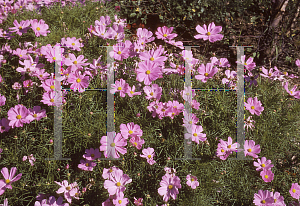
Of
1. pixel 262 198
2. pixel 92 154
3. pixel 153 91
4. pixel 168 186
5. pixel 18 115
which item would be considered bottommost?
pixel 262 198

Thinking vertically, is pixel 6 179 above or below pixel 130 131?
below

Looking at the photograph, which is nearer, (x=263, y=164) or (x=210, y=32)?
(x=263, y=164)

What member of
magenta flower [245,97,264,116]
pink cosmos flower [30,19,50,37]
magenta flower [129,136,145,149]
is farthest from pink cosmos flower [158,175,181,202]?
pink cosmos flower [30,19,50,37]

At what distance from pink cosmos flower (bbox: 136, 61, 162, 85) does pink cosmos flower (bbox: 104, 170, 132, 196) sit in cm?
65

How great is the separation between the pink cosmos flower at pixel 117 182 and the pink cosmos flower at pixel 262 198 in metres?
0.87

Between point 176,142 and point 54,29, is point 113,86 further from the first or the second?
point 54,29

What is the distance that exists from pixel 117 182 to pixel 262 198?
99 cm

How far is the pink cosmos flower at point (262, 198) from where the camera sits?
67.1 inches

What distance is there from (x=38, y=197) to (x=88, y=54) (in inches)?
52.7

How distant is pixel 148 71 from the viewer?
1822 mm

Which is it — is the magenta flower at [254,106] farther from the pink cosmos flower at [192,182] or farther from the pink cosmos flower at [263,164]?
the pink cosmos flower at [192,182]

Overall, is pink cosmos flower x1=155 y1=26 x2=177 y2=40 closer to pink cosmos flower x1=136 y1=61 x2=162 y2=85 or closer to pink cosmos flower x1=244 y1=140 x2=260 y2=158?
pink cosmos flower x1=136 y1=61 x2=162 y2=85

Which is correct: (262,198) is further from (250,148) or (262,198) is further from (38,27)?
(38,27)

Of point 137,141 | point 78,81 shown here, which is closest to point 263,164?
point 137,141
